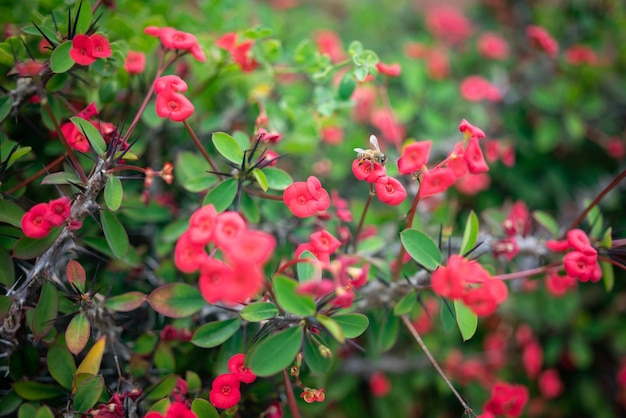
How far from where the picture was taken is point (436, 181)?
1153mm

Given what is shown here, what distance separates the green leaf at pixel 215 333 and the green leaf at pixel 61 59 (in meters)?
0.81

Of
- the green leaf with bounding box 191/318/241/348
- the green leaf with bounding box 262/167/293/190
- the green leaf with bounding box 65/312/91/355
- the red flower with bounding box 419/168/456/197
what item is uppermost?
the red flower with bounding box 419/168/456/197

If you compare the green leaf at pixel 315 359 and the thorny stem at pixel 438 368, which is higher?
the green leaf at pixel 315 359

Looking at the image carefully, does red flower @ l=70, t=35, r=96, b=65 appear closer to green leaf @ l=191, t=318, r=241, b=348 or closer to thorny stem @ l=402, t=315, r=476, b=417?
green leaf @ l=191, t=318, r=241, b=348

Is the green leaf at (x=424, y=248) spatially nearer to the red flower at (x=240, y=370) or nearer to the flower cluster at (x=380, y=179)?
the flower cluster at (x=380, y=179)

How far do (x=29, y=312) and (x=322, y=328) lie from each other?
0.78m

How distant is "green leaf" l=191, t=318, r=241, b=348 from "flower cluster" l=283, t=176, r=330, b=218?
0.40 meters

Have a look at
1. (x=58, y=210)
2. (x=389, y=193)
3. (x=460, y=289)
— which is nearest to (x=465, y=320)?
(x=460, y=289)

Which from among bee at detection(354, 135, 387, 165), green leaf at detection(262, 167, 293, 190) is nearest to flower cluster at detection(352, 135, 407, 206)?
bee at detection(354, 135, 387, 165)

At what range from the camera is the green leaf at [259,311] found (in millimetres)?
1107

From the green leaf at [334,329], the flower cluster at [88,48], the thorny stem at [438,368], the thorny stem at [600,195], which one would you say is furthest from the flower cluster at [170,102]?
the thorny stem at [600,195]

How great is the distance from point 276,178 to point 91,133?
0.51m

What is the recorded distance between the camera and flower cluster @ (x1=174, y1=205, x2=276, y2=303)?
831mm

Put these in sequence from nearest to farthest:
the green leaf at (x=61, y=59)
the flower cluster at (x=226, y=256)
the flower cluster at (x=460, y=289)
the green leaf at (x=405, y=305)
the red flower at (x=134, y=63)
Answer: the flower cluster at (x=226, y=256) < the flower cluster at (x=460, y=289) < the green leaf at (x=61, y=59) < the green leaf at (x=405, y=305) < the red flower at (x=134, y=63)
